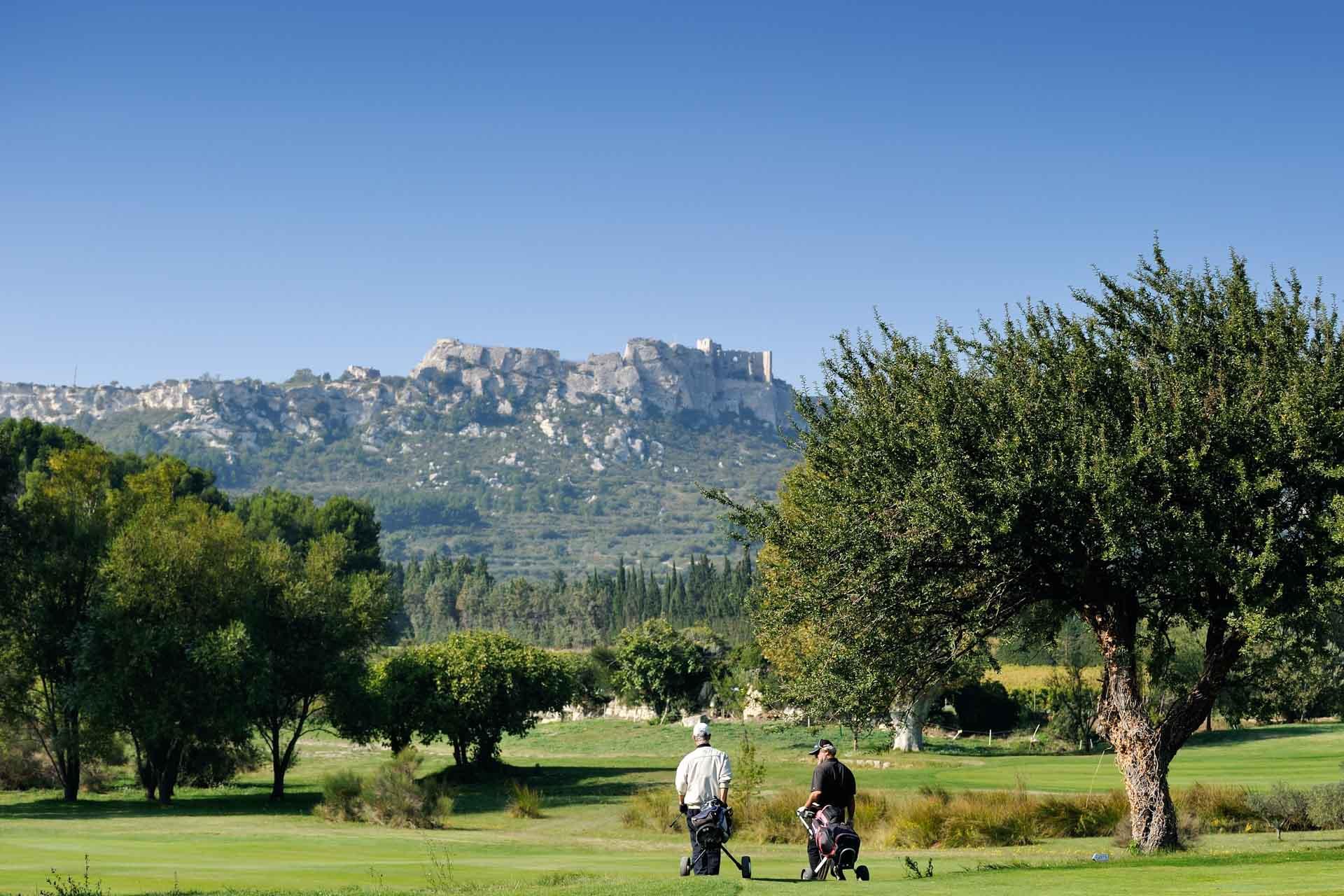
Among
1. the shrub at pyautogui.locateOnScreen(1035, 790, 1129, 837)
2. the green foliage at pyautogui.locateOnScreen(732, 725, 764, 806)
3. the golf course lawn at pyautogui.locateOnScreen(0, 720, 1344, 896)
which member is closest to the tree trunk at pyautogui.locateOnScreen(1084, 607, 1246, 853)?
the golf course lawn at pyautogui.locateOnScreen(0, 720, 1344, 896)

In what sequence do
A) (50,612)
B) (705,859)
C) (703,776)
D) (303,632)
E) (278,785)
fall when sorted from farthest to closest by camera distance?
(303,632) < (278,785) < (50,612) < (705,859) < (703,776)

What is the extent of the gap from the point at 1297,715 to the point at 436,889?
6226 cm

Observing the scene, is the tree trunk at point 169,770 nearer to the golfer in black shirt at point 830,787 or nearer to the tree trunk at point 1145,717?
the tree trunk at point 1145,717

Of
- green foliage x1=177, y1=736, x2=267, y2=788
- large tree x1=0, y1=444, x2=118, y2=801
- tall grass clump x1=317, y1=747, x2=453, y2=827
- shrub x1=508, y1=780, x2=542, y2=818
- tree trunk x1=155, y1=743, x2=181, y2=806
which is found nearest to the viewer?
tall grass clump x1=317, y1=747, x2=453, y2=827

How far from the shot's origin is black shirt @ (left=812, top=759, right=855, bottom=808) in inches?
679

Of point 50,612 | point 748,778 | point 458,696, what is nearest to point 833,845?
point 748,778

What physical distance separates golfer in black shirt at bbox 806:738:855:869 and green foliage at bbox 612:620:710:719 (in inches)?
2579

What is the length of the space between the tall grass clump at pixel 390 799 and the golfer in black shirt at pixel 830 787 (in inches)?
842

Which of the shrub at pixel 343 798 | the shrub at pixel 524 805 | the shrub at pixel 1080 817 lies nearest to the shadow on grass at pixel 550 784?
the shrub at pixel 524 805

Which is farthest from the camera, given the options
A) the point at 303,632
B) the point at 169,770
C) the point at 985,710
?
the point at 985,710

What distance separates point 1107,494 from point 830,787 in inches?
283

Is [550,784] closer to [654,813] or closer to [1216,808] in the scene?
[654,813]

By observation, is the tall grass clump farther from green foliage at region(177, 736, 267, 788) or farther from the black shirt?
the black shirt

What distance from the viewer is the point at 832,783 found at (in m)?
17.3
